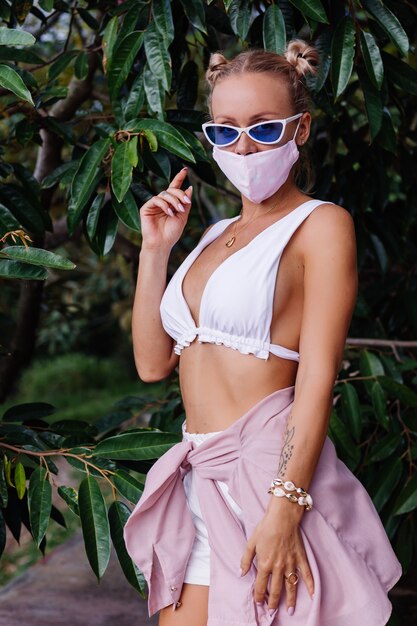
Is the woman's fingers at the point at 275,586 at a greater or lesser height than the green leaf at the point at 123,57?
lesser

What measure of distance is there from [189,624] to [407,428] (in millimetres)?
1286

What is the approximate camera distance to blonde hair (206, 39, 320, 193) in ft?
5.91

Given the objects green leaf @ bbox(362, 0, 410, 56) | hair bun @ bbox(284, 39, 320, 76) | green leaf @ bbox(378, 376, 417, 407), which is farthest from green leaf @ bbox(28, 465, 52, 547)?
green leaf @ bbox(362, 0, 410, 56)

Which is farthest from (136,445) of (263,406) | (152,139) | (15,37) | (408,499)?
(15,37)

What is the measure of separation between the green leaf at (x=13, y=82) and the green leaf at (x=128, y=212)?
1.33ft

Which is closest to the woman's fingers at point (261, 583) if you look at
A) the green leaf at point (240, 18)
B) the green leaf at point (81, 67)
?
the green leaf at point (240, 18)

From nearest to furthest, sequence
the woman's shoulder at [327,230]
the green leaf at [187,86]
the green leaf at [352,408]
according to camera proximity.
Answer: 1. the woman's shoulder at [327,230]
2. the green leaf at [187,86]
3. the green leaf at [352,408]

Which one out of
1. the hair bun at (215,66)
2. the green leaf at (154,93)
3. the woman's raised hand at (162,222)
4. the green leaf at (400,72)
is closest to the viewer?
the hair bun at (215,66)

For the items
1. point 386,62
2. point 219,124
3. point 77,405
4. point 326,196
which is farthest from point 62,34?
point 77,405

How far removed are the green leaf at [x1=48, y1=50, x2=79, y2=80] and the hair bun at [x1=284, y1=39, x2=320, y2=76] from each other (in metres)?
0.89

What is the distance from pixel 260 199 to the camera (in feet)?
6.09

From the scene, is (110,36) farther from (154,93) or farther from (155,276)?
(155,276)

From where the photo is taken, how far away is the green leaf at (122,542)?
206 centimetres

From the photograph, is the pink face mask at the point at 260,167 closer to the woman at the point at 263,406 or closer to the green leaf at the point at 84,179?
the woman at the point at 263,406
